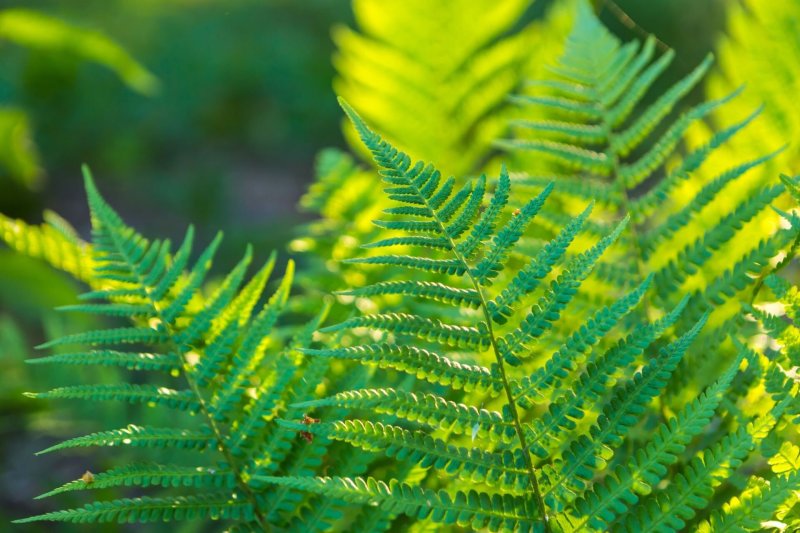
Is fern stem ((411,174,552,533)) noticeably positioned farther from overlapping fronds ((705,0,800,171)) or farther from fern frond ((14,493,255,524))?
overlapping fronds ((705,0,800,171))

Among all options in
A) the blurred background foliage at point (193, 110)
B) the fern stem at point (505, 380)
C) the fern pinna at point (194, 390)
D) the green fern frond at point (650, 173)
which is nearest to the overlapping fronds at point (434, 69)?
the green fern frond at point (650, 173)

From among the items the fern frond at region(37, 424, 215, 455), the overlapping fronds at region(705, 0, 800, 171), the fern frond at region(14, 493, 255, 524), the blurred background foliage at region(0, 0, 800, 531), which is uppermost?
the blurred background foliage at region(0, 0, 800, 531)

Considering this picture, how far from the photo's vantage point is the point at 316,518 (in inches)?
26.9

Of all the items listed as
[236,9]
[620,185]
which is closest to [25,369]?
[620,185]

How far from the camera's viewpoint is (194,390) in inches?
28.4

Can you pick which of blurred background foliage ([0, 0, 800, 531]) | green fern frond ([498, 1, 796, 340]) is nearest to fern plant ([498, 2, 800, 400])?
green fern frond ([498, 1, 796, 340])

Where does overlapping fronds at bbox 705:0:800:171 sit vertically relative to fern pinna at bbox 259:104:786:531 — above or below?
Answer: above

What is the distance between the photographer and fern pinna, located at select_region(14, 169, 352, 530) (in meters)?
0.66

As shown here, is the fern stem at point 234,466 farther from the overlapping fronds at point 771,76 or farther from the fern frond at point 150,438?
the overlapping fronds at point 771,76

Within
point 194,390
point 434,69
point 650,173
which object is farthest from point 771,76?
point 194,390

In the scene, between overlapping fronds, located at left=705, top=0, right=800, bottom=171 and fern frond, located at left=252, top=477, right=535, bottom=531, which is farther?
overlapping fronds, located at left=705, top=0, right=800, bottom=171

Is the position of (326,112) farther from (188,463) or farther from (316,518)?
(316,518)

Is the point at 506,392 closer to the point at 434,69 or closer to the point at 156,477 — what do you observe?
the point at 156,477

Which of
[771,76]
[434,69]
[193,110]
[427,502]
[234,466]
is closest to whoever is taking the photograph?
[427,502]
